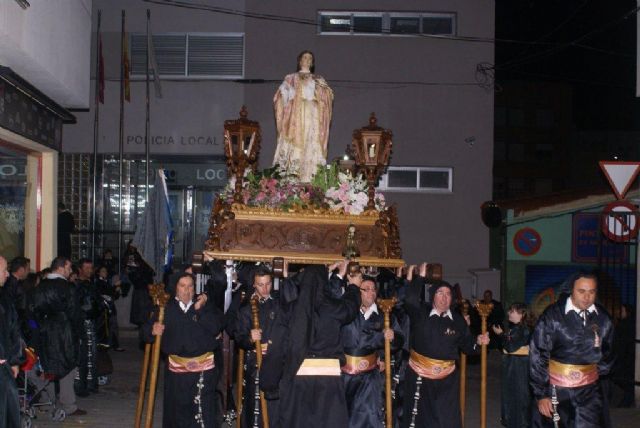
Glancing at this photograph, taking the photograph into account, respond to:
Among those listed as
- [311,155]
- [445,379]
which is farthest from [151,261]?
[445,379]

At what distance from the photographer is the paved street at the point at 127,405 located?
9.98 meters

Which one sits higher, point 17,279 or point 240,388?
point 17,279

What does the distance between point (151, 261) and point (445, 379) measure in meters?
4.35

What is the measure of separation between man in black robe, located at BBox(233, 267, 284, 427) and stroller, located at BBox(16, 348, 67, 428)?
2.39 meters

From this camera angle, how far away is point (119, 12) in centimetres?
1861

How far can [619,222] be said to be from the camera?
1071 centimetres

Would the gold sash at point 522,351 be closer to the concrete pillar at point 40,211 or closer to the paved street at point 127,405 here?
the paved street at point 127,405

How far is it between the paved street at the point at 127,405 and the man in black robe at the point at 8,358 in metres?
2.28

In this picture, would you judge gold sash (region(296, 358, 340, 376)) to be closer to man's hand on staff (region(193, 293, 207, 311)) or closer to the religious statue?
man's hand on staff (region(193, 293, 207, 311))

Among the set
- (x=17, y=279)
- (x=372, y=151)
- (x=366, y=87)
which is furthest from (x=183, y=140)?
(x=372, y=151)

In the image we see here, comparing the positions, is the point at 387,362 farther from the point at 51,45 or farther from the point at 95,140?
the point at 95,140

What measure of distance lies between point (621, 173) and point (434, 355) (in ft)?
12.1

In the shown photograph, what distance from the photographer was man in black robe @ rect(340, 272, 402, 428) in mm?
8266

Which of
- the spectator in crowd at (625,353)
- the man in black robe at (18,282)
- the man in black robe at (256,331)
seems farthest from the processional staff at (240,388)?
the spectator in crowd at (625,353)
